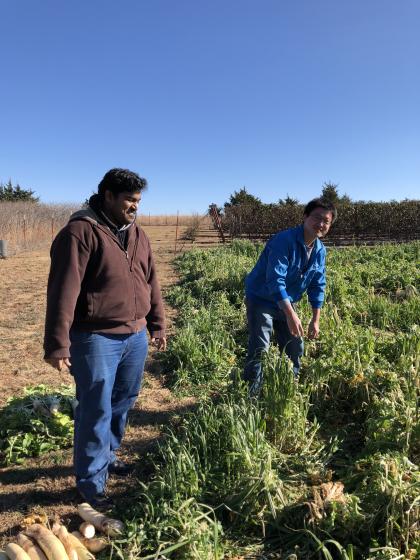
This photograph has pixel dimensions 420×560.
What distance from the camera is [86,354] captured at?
225cm

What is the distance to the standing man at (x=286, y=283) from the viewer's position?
3076 millimetres

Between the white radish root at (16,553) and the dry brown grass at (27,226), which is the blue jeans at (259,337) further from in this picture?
the dry brown grass at (27,226)

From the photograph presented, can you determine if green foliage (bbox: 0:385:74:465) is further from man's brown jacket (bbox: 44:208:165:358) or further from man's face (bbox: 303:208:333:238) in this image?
man's face (bbox: 303:208:333:238)

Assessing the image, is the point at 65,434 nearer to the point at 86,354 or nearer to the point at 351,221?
the point at 86,354

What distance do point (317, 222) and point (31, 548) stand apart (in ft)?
8.34

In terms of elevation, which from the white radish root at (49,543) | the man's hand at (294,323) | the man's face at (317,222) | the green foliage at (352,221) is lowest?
the white radish root at (49,543)

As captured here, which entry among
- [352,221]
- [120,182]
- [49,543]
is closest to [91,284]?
[120,182]

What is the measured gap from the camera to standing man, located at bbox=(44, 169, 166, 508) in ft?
7.02

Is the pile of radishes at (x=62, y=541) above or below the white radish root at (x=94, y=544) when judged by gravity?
above

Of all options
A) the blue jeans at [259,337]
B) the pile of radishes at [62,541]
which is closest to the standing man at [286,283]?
the blue jeans at [259,337]

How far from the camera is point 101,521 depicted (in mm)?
2195

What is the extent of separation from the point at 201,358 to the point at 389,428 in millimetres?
2356

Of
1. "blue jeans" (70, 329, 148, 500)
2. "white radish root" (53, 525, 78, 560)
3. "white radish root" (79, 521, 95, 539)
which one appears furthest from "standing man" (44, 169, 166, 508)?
"white radish root" (53, 525, 78, 560)

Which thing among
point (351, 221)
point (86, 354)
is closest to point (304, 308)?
point (86, 354)
